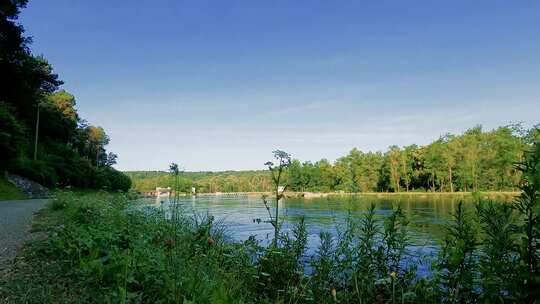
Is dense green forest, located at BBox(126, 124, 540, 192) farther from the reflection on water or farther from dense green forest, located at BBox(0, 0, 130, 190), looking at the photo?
the reflection on water

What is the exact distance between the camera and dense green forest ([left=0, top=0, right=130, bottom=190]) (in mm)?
23702

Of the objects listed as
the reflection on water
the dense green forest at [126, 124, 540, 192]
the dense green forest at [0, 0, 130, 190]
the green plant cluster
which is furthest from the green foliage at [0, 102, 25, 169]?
the dense green forest at [126, 124, 540, 192]

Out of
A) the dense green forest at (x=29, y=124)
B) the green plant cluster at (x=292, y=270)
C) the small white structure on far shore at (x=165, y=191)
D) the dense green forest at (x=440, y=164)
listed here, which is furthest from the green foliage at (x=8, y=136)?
the dense green forest at (x=440, y=164)

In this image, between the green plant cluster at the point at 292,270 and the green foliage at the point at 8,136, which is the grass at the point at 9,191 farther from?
the green plant cluster at the point at 292,270

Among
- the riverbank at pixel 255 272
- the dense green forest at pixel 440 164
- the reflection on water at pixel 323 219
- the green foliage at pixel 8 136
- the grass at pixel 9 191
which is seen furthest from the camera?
the dense green forest at pixel 440 164

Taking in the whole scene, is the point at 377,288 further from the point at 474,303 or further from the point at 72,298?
the point at 72,298

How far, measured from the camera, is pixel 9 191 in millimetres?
20797

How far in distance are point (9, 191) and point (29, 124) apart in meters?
22.3

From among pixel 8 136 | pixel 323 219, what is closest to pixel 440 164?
pixel 323 219

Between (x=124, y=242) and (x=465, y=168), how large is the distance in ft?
295

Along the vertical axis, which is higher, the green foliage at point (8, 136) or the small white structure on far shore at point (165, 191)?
the green foliage at point (8, 136)

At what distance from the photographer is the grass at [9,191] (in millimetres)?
19672

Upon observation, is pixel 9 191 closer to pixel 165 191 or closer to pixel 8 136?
pixel 8 136

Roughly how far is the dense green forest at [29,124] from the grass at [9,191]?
1.90 meters
